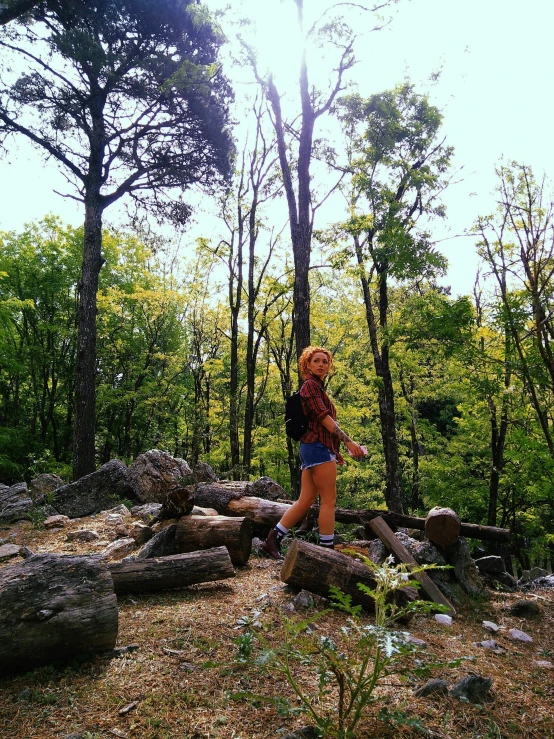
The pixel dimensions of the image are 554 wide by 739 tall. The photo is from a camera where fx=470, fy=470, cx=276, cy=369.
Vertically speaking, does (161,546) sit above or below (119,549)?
above

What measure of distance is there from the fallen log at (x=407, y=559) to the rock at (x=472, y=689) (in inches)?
60.4

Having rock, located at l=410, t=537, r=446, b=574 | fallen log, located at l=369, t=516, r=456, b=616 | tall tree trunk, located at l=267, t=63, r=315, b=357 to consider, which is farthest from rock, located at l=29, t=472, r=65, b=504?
rock, located at l=410, t=537, r=446, b=574

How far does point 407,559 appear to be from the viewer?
4957 millimetres

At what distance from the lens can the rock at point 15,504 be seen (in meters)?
7.84

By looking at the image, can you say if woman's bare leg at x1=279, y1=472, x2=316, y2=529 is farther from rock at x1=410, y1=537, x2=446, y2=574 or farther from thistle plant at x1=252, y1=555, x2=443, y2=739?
thistle plant at x1=252, y1=555, x2=443, y2=739

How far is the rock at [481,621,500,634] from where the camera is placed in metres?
4.32

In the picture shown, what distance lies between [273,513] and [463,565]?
7.66 ft

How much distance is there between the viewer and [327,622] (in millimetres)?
3818

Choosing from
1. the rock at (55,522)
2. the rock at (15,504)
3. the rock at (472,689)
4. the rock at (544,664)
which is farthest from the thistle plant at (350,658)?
the rock at (15,504)

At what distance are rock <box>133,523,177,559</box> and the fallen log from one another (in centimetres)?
225

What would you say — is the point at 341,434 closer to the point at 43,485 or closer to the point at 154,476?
the point at 154,476

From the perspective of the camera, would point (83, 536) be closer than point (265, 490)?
Yes

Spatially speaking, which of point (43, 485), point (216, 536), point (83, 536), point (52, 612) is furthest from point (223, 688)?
point (43, 485)

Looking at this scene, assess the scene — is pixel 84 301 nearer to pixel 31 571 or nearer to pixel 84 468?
pixel 84 468
